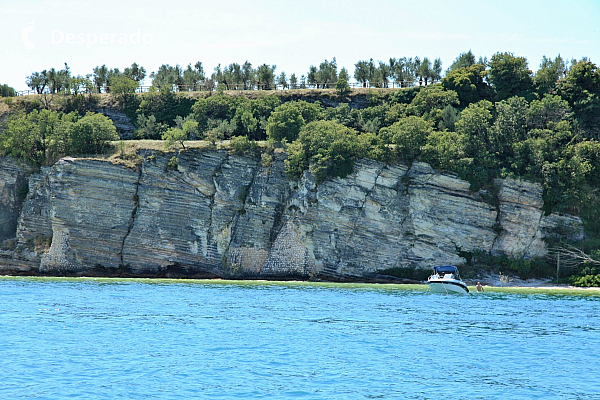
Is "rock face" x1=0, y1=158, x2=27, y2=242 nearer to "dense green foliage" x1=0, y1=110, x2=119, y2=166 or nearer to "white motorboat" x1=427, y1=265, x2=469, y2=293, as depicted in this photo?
"dense green foliage" x1=0, y1=110, x2=119, y2=166

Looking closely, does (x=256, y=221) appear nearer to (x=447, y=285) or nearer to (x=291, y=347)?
(x=447, y=285)

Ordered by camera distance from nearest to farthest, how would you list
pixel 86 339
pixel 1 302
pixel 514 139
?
pixel 86 339, pixel 1 302, pixel 514 139

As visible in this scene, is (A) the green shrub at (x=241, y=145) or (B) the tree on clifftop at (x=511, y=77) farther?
(B) the tree on clifftop at (x=511, y=77)

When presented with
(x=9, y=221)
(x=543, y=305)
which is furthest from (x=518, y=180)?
(x=9, y=221)

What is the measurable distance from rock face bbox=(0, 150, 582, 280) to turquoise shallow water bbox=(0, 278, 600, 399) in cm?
1886

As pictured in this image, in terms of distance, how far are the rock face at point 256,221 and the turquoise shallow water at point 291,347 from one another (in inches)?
743

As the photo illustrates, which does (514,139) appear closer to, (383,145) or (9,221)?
(383,145)

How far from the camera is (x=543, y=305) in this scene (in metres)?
43.3

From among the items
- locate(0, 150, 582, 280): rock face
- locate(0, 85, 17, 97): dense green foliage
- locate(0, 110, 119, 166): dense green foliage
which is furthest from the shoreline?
locate(0, 85, 17, 97): dense green foliage

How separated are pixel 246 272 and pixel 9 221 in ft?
93.3

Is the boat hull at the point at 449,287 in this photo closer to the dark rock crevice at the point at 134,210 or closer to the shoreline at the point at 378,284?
the shoreline at the point at 378,284

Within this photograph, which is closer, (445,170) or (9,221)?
(445,170)

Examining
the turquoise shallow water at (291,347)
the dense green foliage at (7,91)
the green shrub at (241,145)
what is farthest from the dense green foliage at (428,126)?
the turquoise shallow water at (291,347)

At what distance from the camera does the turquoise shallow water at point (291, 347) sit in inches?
781
